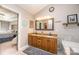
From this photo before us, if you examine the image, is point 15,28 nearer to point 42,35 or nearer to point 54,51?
point 42,35

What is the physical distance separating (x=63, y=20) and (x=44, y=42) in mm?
405

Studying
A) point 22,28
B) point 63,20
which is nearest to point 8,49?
point 22,28

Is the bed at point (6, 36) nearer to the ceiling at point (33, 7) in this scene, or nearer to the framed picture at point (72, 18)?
the ceiling at point (33, 7)

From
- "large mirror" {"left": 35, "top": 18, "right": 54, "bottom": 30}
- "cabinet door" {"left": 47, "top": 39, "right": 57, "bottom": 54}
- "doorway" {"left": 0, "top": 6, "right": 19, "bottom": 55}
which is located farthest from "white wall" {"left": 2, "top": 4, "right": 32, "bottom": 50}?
"cabinet door" {"left": 47, "top": 39, "right": 57, "bottom": 54}

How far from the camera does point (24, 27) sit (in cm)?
103

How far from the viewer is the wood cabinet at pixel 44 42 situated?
3.23 feet

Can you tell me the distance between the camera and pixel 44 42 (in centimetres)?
104

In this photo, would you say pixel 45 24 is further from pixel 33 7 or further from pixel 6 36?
pixel 6 36

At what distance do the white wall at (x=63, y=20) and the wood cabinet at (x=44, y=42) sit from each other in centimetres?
14

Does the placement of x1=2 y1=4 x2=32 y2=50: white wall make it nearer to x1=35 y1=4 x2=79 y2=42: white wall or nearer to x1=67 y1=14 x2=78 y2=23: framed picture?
x1=35 y1=4 x2=79 y2=42: white wall

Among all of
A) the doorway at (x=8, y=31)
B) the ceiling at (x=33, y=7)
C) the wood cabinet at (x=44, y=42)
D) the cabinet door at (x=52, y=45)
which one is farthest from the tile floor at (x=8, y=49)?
the ceiling at (x=33, y=7)

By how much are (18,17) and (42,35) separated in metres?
0.42
